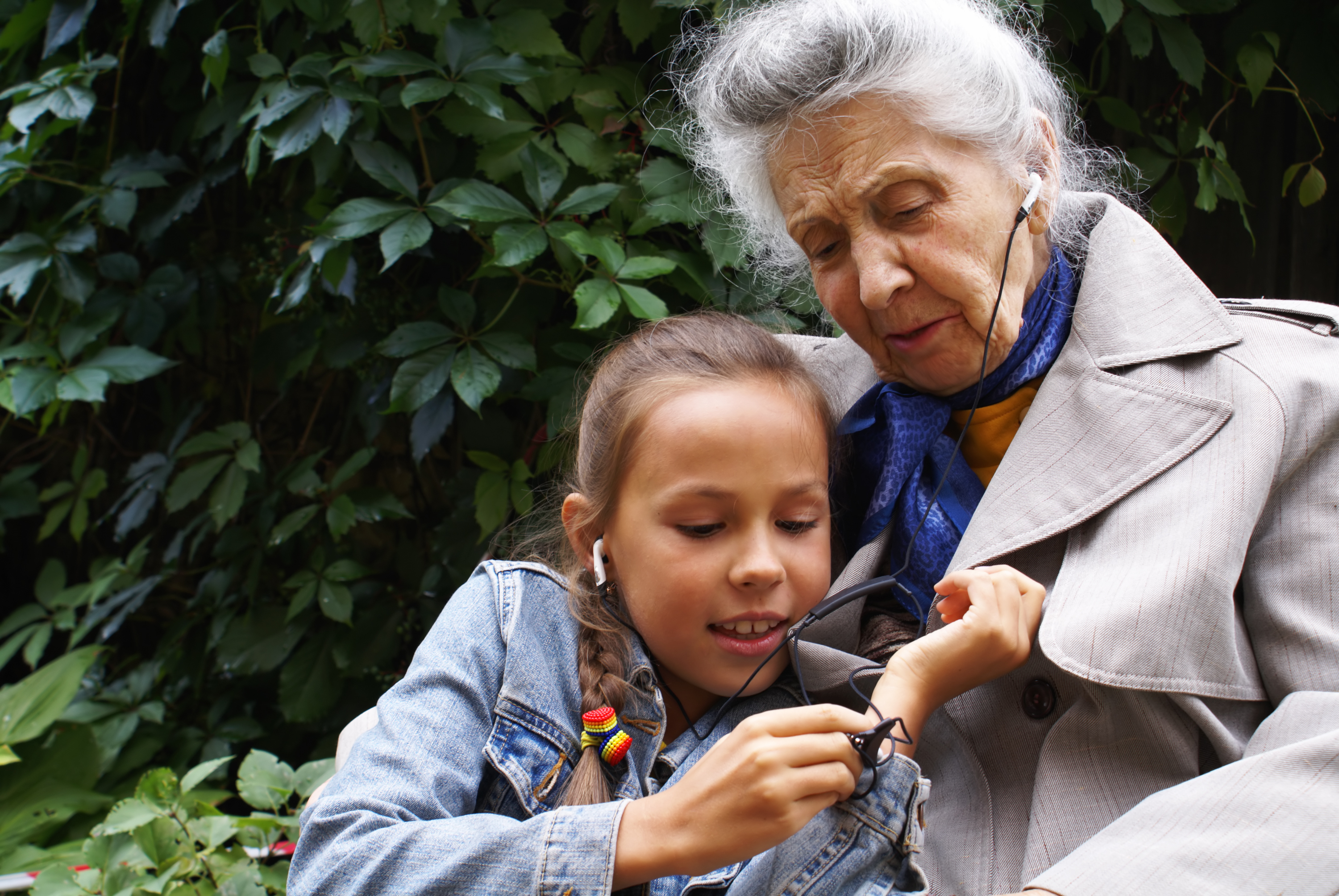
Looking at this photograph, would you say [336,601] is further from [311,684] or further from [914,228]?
[914,228]

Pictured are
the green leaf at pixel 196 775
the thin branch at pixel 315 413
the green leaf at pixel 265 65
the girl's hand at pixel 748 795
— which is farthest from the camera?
the thin branch at pixel 315 413

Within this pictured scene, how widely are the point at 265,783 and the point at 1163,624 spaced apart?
1634mm

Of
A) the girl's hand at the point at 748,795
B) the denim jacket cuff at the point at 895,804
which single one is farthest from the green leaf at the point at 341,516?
the denim jacket cuff at the point at 895,804

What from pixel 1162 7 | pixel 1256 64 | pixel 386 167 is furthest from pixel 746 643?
pixel 1256 64

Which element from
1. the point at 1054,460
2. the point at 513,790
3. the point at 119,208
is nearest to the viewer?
the point at 513,790

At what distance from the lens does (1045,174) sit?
5.25 feet

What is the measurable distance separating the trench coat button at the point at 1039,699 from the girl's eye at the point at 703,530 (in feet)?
1.53

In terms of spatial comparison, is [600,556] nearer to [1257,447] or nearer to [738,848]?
[738,848]

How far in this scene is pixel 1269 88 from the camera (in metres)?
2.39

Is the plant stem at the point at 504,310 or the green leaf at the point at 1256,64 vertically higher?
the green leaf at the point at 1256,64

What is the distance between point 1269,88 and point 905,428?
159 cm

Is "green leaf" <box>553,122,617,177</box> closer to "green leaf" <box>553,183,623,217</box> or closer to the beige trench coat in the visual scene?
"green leaf" <box>553,183,623,217</box>

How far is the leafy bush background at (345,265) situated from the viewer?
210 cm

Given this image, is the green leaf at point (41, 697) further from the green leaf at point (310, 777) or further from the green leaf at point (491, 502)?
the green leaf at point (491, 502)
